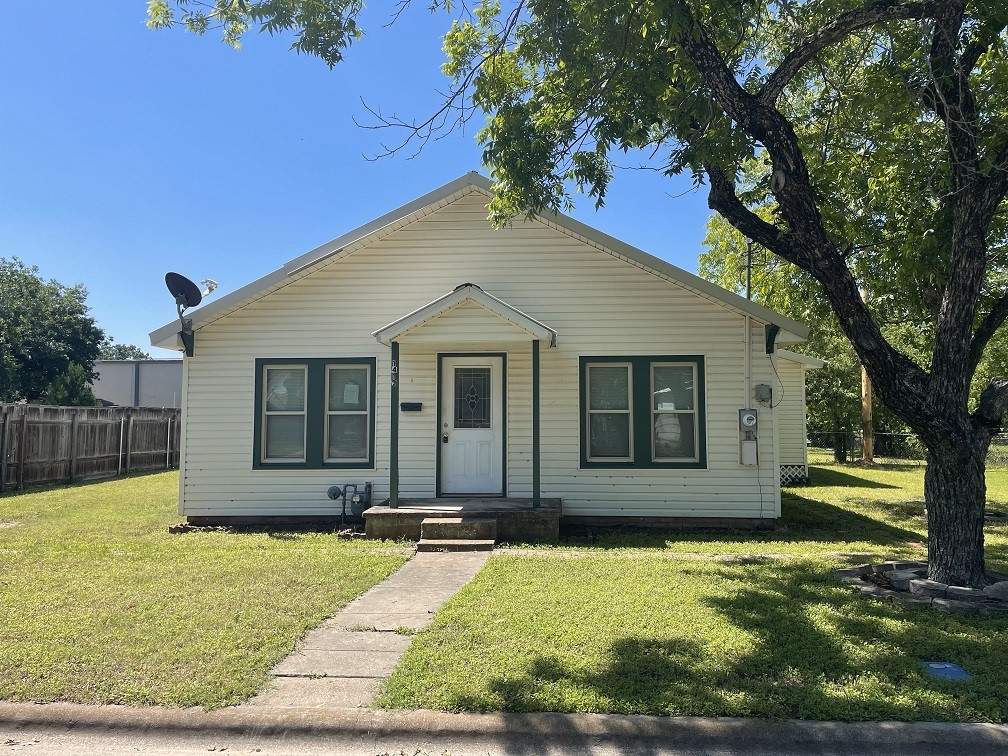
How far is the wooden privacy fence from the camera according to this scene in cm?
1451

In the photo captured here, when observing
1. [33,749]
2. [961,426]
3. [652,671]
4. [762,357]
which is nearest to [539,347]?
[762,357]

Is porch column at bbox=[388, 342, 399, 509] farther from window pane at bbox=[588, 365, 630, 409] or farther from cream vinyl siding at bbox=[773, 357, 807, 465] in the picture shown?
cream vinyl siding at bbox=[773, 357, 807, 465]

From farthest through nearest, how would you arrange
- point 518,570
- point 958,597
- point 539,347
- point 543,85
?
point 539,347, point 543,85, point 518,570, point 958,597

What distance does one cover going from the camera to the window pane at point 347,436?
10344mm

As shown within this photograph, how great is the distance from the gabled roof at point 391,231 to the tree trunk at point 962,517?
4.00m

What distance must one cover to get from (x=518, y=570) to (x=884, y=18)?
637cm

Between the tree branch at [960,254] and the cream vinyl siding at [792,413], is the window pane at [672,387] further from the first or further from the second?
the cream vinyl siding at [792,413]

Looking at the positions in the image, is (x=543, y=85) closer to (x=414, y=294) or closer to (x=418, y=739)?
(x=414, y=294)

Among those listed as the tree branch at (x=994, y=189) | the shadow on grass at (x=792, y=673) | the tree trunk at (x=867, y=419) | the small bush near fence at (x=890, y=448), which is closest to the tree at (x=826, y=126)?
the tree branch at (x=994, y=189)

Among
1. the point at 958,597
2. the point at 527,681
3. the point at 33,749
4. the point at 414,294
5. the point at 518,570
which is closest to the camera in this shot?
the point at 33,749

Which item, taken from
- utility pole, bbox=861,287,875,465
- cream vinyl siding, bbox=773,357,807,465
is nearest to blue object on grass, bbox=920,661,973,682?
cream vinyl siding, bbox=773,357,807,465

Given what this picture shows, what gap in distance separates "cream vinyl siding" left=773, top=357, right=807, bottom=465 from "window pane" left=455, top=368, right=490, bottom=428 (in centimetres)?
820

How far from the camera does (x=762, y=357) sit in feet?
32.5

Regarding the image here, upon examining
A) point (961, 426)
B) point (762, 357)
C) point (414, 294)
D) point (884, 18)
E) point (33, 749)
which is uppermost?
point (884, 18)
